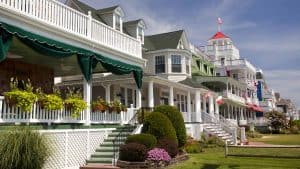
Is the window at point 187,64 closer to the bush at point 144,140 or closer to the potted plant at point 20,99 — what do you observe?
the bush at point 144,140

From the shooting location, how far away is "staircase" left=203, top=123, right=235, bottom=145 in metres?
28.4

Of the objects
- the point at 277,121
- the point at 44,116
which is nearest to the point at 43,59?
the point at 44,116

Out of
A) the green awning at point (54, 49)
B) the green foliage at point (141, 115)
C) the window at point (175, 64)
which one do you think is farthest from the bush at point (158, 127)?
the window at point (175, 64)

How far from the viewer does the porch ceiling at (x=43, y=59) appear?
14516 millimetres

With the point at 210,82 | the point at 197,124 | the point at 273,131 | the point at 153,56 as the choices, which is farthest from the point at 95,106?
the point at 273,131

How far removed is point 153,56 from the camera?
34875mm

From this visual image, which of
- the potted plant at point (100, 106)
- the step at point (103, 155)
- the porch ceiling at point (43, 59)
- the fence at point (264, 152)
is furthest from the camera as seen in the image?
the fence at point (264, 152)

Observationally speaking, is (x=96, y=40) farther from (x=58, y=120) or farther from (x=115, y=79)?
(x=115, y=79)

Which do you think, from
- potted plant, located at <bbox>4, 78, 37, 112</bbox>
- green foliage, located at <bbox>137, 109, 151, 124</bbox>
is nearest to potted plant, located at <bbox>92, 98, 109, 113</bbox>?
green foliage, located at <bbox>137, 109, 151, 124</bbox>

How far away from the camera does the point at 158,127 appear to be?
52.5 ft

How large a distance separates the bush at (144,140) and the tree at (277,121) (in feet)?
130

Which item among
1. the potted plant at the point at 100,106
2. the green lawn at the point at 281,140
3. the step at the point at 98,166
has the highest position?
the potted plant at the point at 100,106

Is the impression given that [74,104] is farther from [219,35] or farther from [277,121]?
[219,35]

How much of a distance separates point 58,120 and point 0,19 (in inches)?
168
